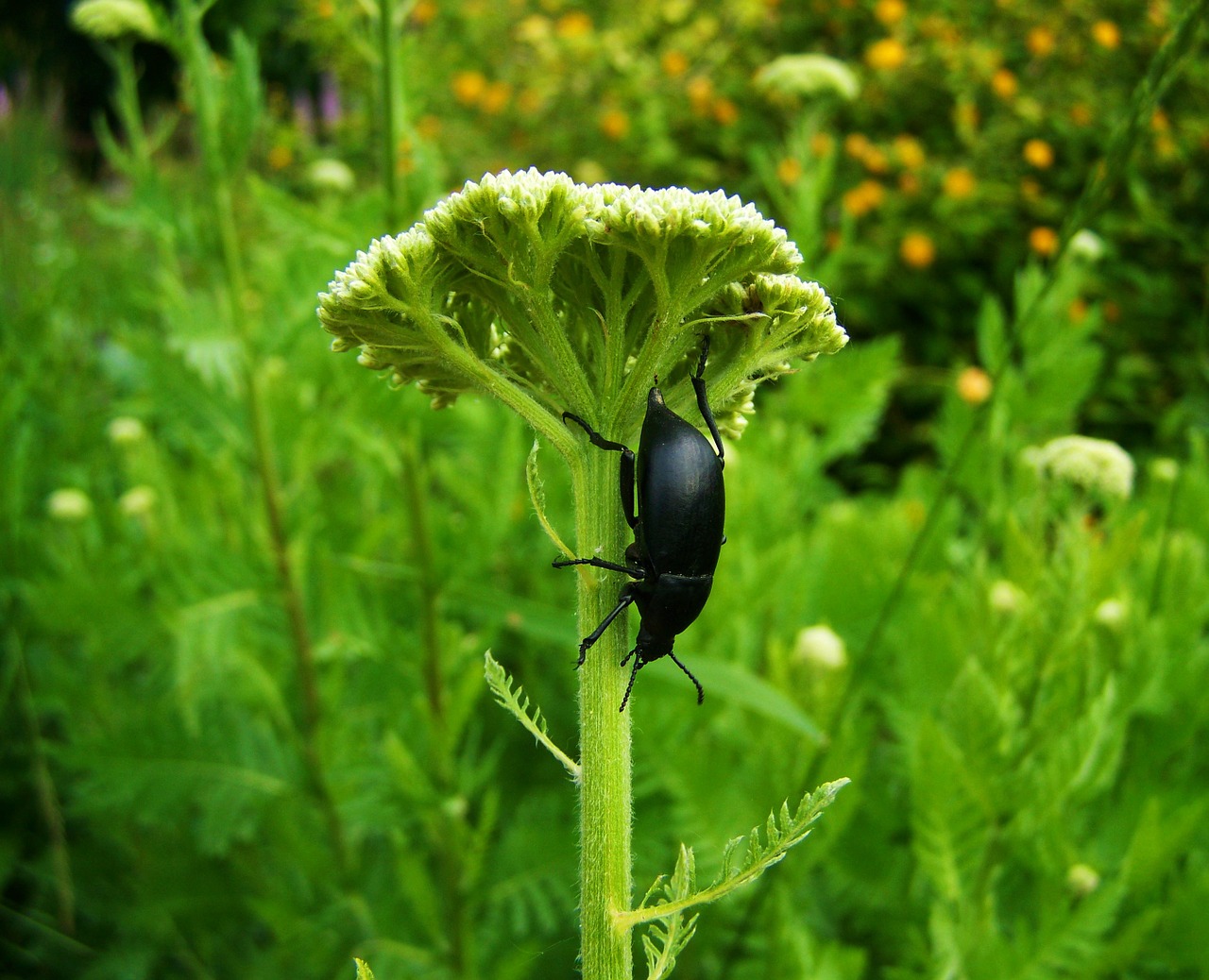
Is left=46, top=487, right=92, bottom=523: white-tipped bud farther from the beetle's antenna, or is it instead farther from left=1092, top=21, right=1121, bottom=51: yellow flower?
left=1092, top=21, right=1121, bottom=51: yellow flower

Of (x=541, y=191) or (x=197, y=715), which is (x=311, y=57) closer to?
(x=197, y=715)

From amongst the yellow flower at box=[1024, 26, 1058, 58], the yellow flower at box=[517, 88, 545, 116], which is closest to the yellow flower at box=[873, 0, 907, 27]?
the yellow flower at box=[1024, 26, 1058, 58]

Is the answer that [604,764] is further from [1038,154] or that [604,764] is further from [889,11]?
[889,11]

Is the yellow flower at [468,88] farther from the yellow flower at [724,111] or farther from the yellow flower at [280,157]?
the yellow flower at [724,111]

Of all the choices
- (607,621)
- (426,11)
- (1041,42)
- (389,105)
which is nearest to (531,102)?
(426,11)

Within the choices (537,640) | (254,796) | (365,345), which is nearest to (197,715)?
(254,796)

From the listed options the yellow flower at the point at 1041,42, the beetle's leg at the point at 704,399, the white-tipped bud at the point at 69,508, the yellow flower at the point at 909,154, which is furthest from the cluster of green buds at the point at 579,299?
the yellow flower at the point at 1041,42
